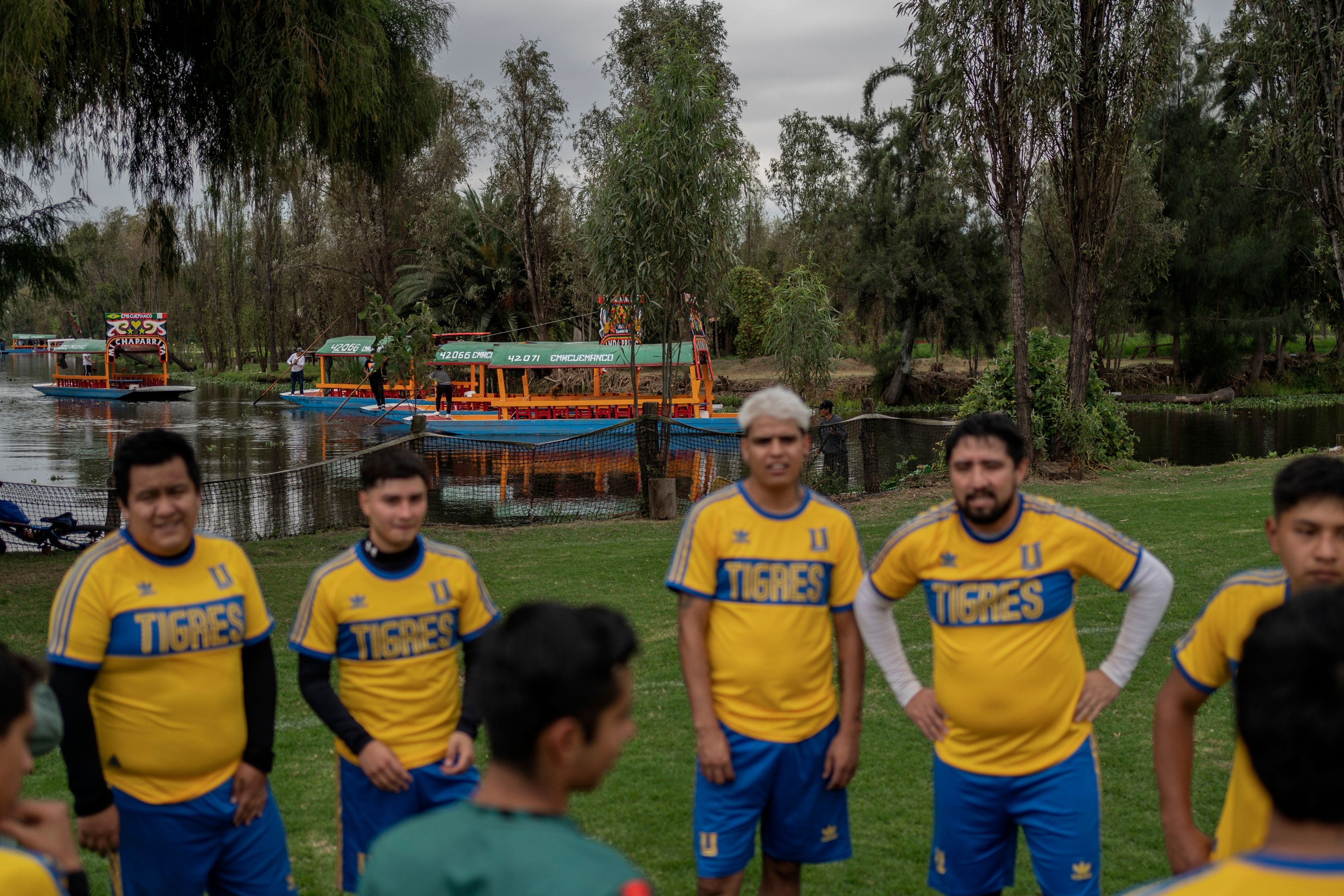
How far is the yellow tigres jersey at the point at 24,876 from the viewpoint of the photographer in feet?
5.65

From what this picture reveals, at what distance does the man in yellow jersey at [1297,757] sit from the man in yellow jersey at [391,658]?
2.43 meters

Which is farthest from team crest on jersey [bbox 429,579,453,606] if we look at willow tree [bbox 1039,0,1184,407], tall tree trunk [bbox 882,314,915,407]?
tall tree trunk [bbox 882,314,915,407]

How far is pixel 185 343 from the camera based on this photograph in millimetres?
100125

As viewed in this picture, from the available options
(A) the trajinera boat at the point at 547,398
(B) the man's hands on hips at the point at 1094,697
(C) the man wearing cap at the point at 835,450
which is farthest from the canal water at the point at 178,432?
(B) the man's hands on hips at the point at 1094,697

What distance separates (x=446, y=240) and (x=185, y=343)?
5973 centimetres

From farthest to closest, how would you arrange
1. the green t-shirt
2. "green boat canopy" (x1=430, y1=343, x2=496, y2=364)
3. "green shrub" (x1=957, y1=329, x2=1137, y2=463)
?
1. "green boat canopy" (x1=430, y1=343, x2=496, y2=364)
2. "green shrub" (x1=957, y1=329, x2=1137, y2=463)
3. the green t-shirt

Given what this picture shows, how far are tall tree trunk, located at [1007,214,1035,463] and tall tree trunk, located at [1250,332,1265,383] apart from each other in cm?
3625

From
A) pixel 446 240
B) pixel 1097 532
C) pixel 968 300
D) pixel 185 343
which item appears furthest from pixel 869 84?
pixel 185 343

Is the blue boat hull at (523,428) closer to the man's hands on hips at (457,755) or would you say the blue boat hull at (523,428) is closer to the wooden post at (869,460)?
the wooden post at (869,460)

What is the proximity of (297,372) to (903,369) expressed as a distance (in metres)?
27.8

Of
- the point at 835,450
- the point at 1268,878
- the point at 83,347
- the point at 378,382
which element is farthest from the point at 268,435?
the point at 1268,878

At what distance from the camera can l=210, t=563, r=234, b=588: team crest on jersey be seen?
10.9 ft

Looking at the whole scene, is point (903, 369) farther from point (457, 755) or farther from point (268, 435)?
point (457, 755)

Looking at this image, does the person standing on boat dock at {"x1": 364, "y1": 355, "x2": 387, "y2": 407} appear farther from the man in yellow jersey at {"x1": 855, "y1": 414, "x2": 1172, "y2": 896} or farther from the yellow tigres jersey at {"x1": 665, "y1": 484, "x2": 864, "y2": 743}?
the man in yellow jersey at {"x1": 855, "y1": 414, "x2": 1172, "y2": 896}
